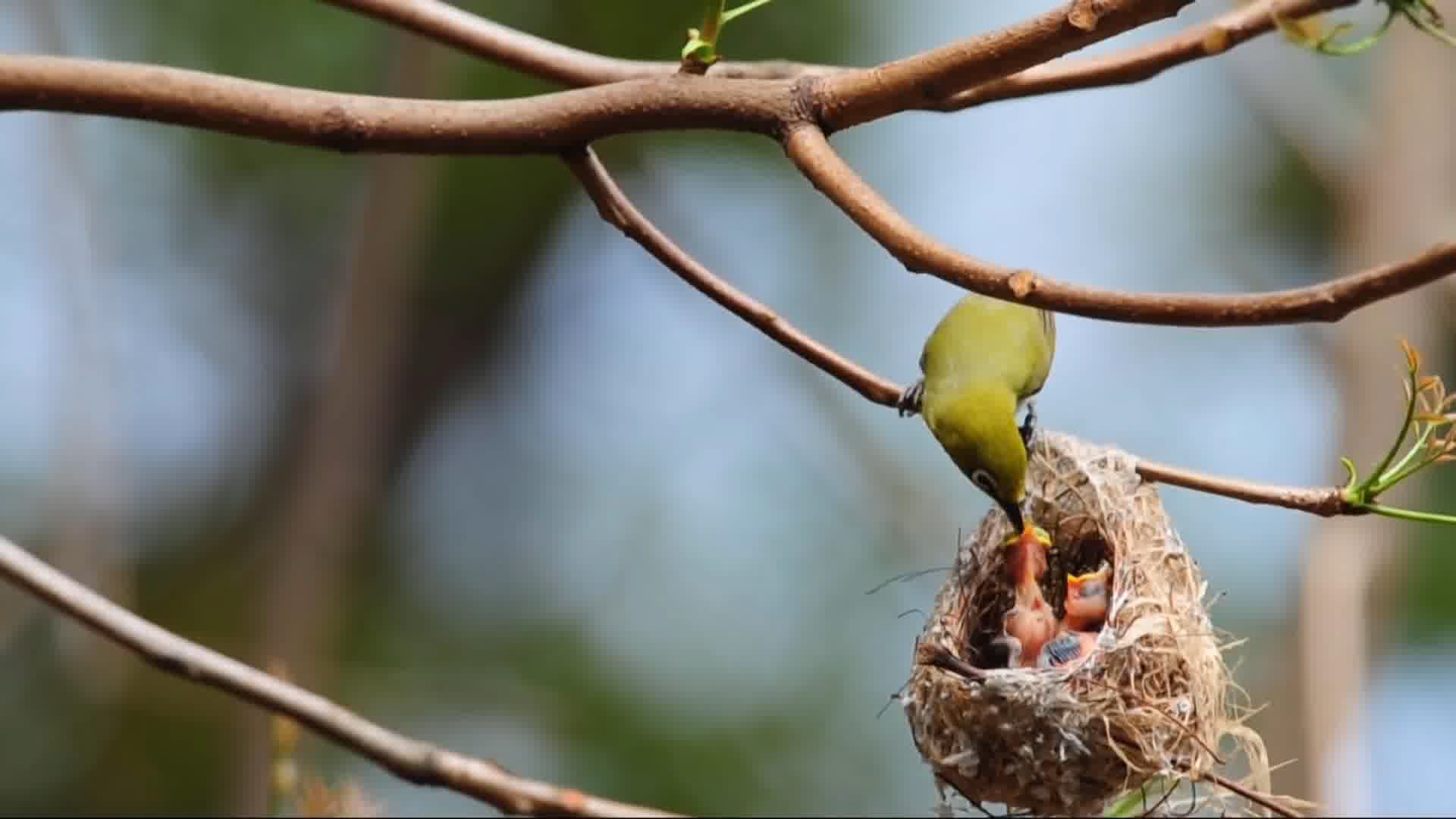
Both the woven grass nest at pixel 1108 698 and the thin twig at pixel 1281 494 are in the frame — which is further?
the woven grass nest at pixel 1108 698

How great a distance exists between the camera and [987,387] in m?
3.00

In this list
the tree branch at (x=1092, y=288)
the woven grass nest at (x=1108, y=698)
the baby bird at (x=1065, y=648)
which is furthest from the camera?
the baby bird at (x=1065, y=648)

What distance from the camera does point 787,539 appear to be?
888cm

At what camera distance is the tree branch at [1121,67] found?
2006 millimetres

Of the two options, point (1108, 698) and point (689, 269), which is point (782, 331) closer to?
point (689, 269)

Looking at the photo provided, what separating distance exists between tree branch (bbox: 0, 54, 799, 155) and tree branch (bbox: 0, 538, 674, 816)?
0.78 metres

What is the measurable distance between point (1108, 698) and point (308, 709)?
1.28 metres

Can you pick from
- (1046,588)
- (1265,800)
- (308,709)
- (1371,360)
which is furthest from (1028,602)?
(1371,360)

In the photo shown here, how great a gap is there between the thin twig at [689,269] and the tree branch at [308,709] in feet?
2.25

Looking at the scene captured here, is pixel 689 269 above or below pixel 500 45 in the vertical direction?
below

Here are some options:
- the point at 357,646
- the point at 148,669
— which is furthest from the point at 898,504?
the point at 148,669

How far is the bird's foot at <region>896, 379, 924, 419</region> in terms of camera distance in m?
2.45

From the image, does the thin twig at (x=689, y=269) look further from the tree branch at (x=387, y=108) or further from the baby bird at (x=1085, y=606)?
the baby bird at (x=1085, y=606)

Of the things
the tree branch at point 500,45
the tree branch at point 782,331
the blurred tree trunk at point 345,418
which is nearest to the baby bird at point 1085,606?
the tree branch at point 782,331
